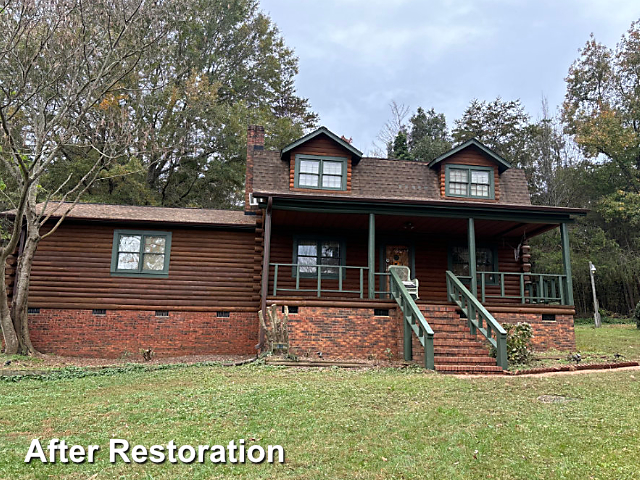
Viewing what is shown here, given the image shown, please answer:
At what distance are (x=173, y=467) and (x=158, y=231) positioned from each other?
11.3 meters

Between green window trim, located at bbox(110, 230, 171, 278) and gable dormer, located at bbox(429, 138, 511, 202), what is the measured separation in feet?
29.8

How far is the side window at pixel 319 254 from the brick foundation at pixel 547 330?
507 cm

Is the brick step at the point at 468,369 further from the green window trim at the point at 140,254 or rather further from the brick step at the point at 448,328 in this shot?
the green window trim at the point at 140,254

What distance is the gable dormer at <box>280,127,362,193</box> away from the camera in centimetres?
1634

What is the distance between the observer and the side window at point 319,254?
1590 centimetres

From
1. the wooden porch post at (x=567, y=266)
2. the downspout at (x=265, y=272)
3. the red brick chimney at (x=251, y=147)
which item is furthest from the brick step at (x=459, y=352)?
the red brick chimney at (x=251, y=147)

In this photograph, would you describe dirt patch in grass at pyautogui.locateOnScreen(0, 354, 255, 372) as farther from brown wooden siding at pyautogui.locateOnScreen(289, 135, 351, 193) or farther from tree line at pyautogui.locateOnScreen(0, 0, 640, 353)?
tree line at pyautogui.locateOnScreen(0, 0, 640, 353)

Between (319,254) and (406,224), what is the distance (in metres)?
2.89

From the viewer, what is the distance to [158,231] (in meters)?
15.2

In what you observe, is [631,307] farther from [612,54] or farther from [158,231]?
[158,231]

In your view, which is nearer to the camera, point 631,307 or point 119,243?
point 119,243

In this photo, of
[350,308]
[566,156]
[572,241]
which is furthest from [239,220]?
[566,156]

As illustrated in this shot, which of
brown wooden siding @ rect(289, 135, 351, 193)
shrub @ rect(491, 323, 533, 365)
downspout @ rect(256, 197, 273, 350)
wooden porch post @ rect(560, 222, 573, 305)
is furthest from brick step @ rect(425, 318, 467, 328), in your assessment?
brown wooden siding @ rect(289, 135, 351, 193)

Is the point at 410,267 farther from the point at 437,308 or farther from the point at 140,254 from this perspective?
the point at 140,254
